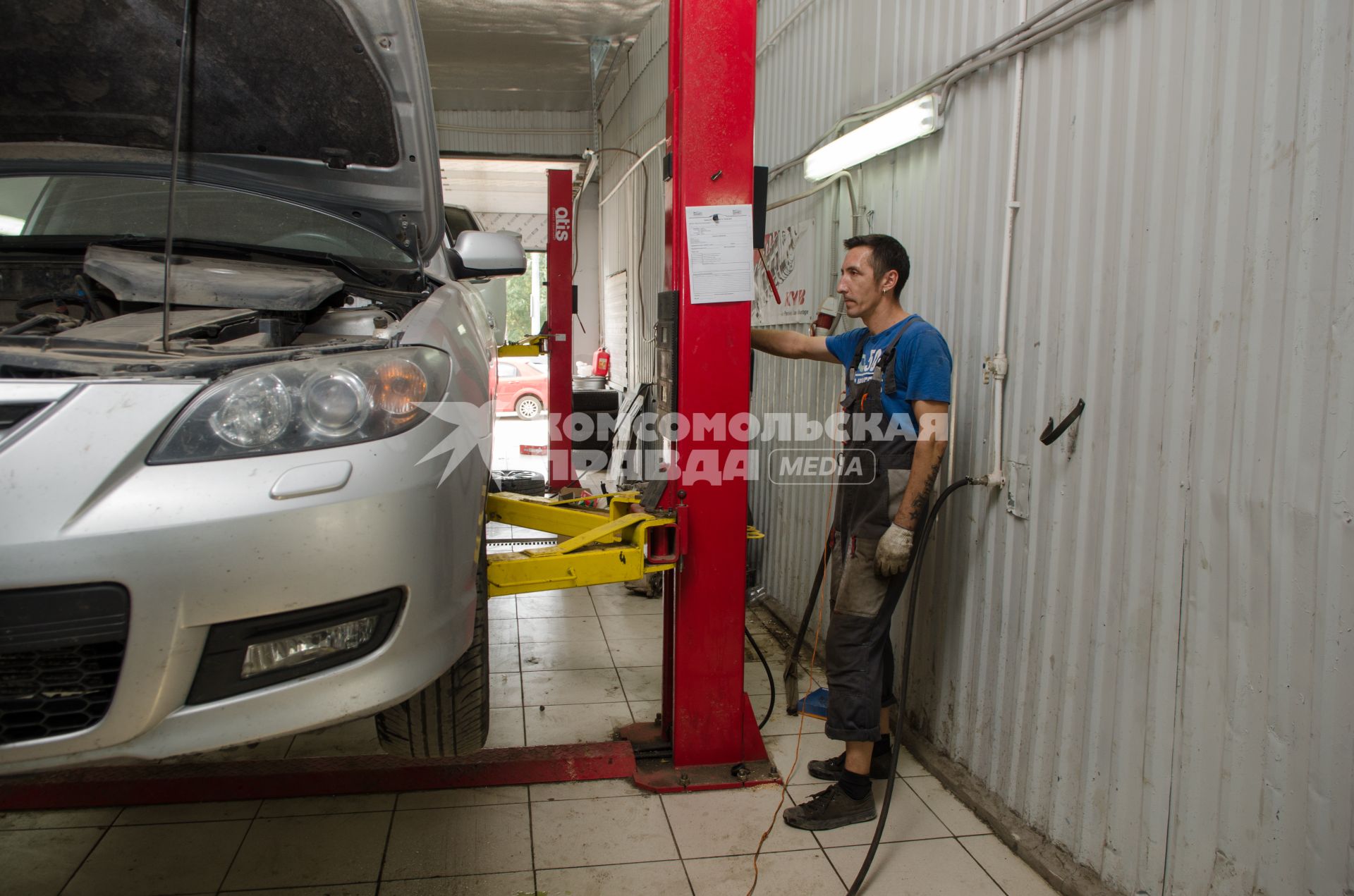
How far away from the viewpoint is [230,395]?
56.7 inches

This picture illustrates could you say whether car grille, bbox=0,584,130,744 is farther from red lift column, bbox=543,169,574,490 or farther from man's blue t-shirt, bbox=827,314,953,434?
red lift column, bbox=543,169,574,490

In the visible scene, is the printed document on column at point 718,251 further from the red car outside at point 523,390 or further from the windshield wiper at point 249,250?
the red car outside at point 523,390

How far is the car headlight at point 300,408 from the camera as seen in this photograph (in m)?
1.40

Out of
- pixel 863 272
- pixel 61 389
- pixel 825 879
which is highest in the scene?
pixel 863 272

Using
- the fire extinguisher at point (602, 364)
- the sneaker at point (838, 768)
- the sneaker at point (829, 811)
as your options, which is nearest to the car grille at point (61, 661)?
the sneaker at point (829, 811)

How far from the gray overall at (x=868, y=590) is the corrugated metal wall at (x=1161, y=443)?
11.3 inches

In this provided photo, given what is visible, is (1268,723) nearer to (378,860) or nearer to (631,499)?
(631,499)

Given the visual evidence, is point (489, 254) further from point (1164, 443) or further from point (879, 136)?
point (1164, 443)

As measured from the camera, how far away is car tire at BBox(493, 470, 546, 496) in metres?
6.16

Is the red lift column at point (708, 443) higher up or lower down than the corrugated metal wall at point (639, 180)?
lower down

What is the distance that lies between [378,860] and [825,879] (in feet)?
3.70

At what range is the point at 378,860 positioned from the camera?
7.34 ft

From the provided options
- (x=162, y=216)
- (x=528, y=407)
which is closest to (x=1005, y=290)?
(x=162, y=216)

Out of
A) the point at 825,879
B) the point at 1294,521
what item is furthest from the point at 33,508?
the point at 1294,521
